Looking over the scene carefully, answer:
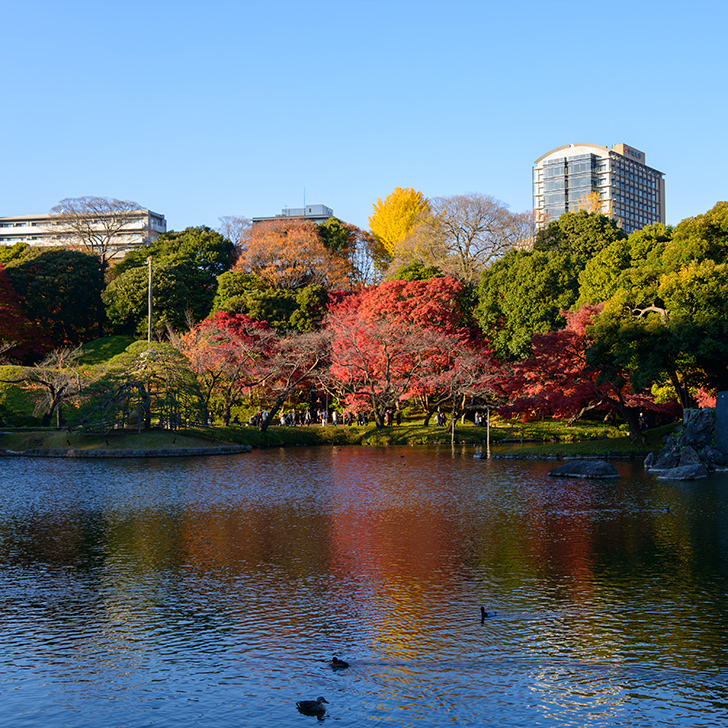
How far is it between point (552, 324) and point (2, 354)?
4095 cm

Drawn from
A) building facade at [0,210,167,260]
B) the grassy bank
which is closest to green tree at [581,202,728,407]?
the grassy bank

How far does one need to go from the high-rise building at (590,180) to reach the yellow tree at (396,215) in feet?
195

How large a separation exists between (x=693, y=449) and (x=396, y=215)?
59568 mm

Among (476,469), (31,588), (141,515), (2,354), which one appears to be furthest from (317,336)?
(31,588)

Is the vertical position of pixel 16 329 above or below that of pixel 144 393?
above

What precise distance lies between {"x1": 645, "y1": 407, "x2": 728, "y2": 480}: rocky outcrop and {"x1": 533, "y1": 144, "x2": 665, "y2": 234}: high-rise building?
11207 cm

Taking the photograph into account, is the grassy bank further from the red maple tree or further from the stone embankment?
the red maple tree

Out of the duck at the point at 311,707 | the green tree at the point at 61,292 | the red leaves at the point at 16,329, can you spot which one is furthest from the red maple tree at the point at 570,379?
the green tree at the point at 61,292

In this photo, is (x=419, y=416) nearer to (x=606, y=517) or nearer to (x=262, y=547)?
(x=606, y=517)

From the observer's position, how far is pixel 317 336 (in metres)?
50.5

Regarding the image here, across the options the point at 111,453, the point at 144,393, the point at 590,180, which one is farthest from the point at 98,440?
the point at 590,180

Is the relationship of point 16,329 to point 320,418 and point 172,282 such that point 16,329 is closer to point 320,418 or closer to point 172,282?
point 172,282

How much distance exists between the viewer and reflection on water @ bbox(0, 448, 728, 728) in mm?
7973

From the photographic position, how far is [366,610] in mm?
11125
